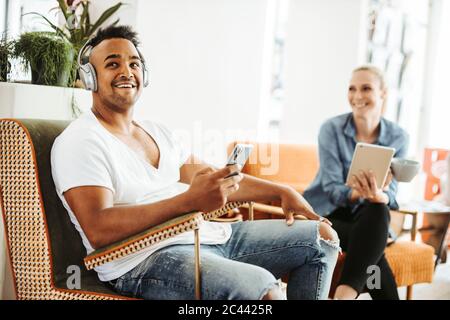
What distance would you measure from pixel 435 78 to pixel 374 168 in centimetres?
242

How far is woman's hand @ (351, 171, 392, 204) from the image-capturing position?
1.99 meters

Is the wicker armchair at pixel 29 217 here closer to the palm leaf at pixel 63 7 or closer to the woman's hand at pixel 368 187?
the palm leaf at pixel 63 7

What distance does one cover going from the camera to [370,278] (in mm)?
2047

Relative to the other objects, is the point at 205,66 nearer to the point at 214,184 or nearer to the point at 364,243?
the point at 364,243

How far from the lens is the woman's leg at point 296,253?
4.78ft

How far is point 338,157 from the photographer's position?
7.19 ft

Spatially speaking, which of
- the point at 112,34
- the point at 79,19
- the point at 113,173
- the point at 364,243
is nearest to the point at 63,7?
the point at 79,19

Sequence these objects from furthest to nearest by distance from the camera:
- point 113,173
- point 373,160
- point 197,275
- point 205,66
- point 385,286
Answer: point 205,66, point 385,286, point 373,160, point 113,173, point 197,275

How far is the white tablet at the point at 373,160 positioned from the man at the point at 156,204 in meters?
0.50

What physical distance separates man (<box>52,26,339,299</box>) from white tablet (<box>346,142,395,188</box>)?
19.7 inches

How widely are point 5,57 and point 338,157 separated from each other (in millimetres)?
1282

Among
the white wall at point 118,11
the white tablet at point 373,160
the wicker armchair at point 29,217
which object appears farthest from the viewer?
the white wall at point 118,11

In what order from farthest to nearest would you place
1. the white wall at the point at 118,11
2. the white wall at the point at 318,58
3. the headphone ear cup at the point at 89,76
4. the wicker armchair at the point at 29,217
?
the white wall at the point at 318,58 → the white wall at the point at 118,11 → the headphone ear cup at the point at 89,76 → the wicker armchair at the point at 29,217

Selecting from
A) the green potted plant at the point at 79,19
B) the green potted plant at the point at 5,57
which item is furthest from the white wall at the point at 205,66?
the green potted plant at the point at 5,57
